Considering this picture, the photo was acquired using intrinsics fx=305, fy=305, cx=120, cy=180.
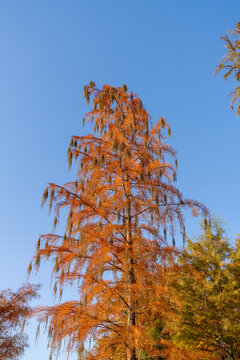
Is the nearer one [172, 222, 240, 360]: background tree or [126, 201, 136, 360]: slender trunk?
[126, 201, 136, 360]: slender trunk

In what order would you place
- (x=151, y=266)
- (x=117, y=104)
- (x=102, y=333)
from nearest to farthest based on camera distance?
(x=102, y=333)
(x=151, y=266)
(x=117, y=104)

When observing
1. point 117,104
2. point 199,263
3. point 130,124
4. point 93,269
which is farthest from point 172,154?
point 199,263

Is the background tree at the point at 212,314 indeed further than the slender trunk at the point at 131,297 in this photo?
Yes

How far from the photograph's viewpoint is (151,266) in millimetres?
8906

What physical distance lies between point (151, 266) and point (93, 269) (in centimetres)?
172

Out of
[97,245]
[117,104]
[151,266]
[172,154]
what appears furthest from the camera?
[117,104]

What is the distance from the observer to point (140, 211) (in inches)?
396

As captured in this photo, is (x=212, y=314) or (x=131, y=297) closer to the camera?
(x=131, y=297)

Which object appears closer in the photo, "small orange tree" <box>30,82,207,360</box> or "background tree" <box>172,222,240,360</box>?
"small orange tree" <box>30,82,207,360</box>

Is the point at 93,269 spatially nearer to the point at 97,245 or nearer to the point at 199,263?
the point at 97,245

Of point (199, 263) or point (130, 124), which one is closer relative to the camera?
point (130, 124)

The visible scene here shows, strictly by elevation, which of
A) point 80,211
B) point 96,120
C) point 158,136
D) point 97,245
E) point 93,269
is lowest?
point 93,269

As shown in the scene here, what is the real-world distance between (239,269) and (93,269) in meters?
7.71

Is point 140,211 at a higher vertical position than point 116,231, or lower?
higher
